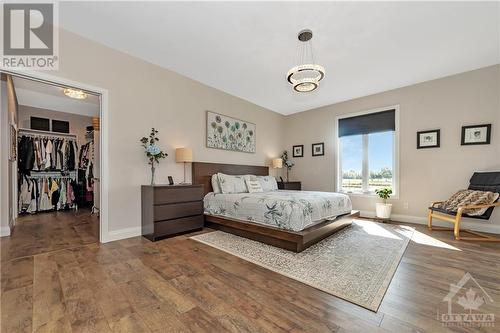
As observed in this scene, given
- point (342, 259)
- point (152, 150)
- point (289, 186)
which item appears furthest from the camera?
point (289, 186)

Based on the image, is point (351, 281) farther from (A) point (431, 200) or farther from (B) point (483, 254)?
(A) point (431, 200)

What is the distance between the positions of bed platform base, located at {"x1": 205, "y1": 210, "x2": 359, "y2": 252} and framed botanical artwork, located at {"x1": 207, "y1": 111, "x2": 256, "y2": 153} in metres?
1.69

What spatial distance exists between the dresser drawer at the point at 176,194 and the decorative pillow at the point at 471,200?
4.10 meters

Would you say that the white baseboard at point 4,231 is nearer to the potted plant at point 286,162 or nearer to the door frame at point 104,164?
the door frame at point 104,164

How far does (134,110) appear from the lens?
331cm

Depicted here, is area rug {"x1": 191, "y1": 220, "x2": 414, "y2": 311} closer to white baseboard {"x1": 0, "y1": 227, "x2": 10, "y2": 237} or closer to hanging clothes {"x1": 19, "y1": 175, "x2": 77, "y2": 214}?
white baseboard {"x1": 0, "y1": 227, "x2": 10, "y2": 237}

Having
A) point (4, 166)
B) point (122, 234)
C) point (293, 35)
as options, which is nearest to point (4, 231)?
point (4, 166)

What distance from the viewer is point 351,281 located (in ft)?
6.19

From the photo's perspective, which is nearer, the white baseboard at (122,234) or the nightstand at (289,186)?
the white baseboard at (122,234)

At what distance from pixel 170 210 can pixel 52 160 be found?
448 centimetres

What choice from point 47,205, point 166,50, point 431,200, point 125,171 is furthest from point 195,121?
point 431,200

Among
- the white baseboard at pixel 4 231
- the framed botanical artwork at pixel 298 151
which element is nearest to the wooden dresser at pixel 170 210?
the white baseboard at pixel 4 231

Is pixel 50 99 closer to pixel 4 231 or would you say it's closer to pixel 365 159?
pixel 4 231

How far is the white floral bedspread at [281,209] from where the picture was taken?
103 inches
